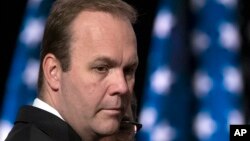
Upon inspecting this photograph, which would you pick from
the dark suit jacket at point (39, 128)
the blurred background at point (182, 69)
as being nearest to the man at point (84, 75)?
the dark suit jacket at point (39, 128)

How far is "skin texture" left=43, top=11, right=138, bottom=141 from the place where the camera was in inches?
34.2

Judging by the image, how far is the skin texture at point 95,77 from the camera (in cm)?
87

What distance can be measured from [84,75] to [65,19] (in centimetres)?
12

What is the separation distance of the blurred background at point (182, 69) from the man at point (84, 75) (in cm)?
133

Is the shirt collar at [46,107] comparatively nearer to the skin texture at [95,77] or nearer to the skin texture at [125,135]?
the skin texture at [95,77]

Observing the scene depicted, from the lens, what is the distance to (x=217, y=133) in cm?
219

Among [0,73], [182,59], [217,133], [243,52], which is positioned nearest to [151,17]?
[182,59]

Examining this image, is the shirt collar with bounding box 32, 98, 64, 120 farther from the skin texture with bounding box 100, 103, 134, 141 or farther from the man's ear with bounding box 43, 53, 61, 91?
the skin texture with bounding box 100, 103, 134, 141

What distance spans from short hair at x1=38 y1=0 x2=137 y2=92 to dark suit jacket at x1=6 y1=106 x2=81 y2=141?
9 centimetres

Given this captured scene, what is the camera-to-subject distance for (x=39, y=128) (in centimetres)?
85

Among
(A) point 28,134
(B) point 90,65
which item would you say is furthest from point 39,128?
(B) point 90,65

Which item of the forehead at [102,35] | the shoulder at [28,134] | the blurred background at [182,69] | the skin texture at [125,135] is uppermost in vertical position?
the blurred background at [182,69]

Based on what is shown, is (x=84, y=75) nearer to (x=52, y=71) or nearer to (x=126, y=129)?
(x=52, y=71)

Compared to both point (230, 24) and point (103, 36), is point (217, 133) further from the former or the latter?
point (103, 36)
